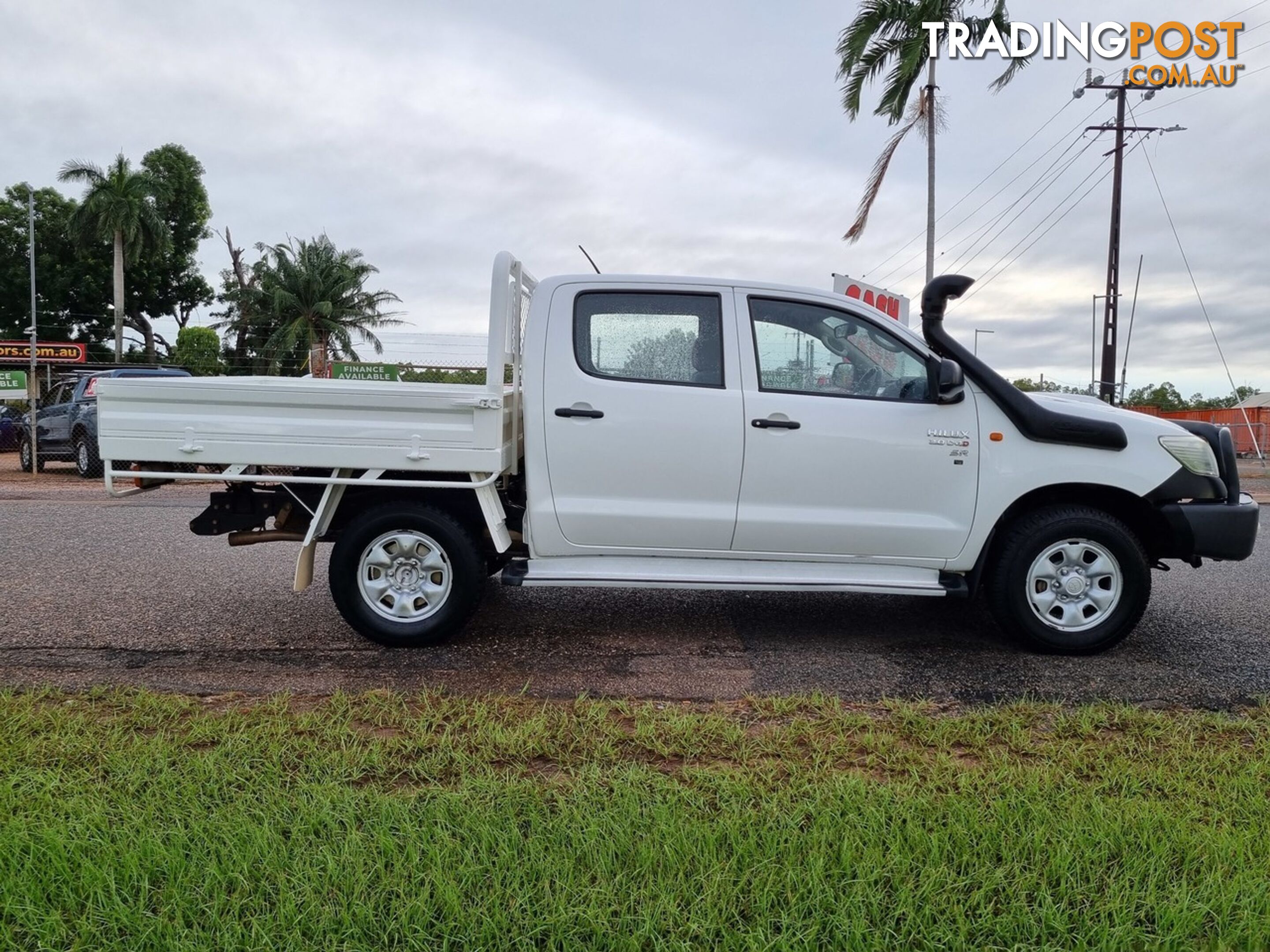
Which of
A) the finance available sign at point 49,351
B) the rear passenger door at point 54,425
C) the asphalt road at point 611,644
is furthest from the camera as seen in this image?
the finance available sign at point 49,351

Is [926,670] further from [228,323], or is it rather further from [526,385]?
[228,323]

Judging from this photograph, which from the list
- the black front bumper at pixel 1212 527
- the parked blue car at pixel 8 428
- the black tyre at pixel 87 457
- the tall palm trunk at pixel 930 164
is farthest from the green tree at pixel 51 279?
the black front bumper at pixel 1212 527

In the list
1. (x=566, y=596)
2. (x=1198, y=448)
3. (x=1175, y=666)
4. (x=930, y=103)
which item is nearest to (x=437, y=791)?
(x=566, y=596)

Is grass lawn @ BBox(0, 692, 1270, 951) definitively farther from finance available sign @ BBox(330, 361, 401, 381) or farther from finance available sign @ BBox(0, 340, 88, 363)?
finance available sign @ BBox(0, 340, 88, 363)

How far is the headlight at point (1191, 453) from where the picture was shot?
475 centimetres

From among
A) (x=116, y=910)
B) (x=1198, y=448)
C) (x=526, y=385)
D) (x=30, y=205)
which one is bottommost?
(x=116, y=910)

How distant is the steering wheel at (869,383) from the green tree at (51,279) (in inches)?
2020

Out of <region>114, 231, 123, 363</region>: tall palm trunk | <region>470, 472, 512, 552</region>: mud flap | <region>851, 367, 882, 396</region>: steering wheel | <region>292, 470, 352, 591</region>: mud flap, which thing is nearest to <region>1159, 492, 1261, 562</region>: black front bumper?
<region>851, 367, 882, 396</region>: steering wheel

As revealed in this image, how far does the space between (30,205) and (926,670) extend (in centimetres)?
2599

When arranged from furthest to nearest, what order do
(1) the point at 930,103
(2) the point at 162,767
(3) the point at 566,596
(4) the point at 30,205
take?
(4) the point at 30,205
(1) the point at 930,103
(3) the point at 566,596
(2) the point at 162,767

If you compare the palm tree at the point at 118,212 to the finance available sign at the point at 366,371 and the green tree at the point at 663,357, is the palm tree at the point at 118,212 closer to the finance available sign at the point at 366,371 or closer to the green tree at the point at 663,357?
the finance available sign at the point at 366,371

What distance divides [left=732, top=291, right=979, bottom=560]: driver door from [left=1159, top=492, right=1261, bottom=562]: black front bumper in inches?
43.1

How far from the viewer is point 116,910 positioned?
224 cm

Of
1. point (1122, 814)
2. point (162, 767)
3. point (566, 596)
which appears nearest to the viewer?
point (1122, 814)
